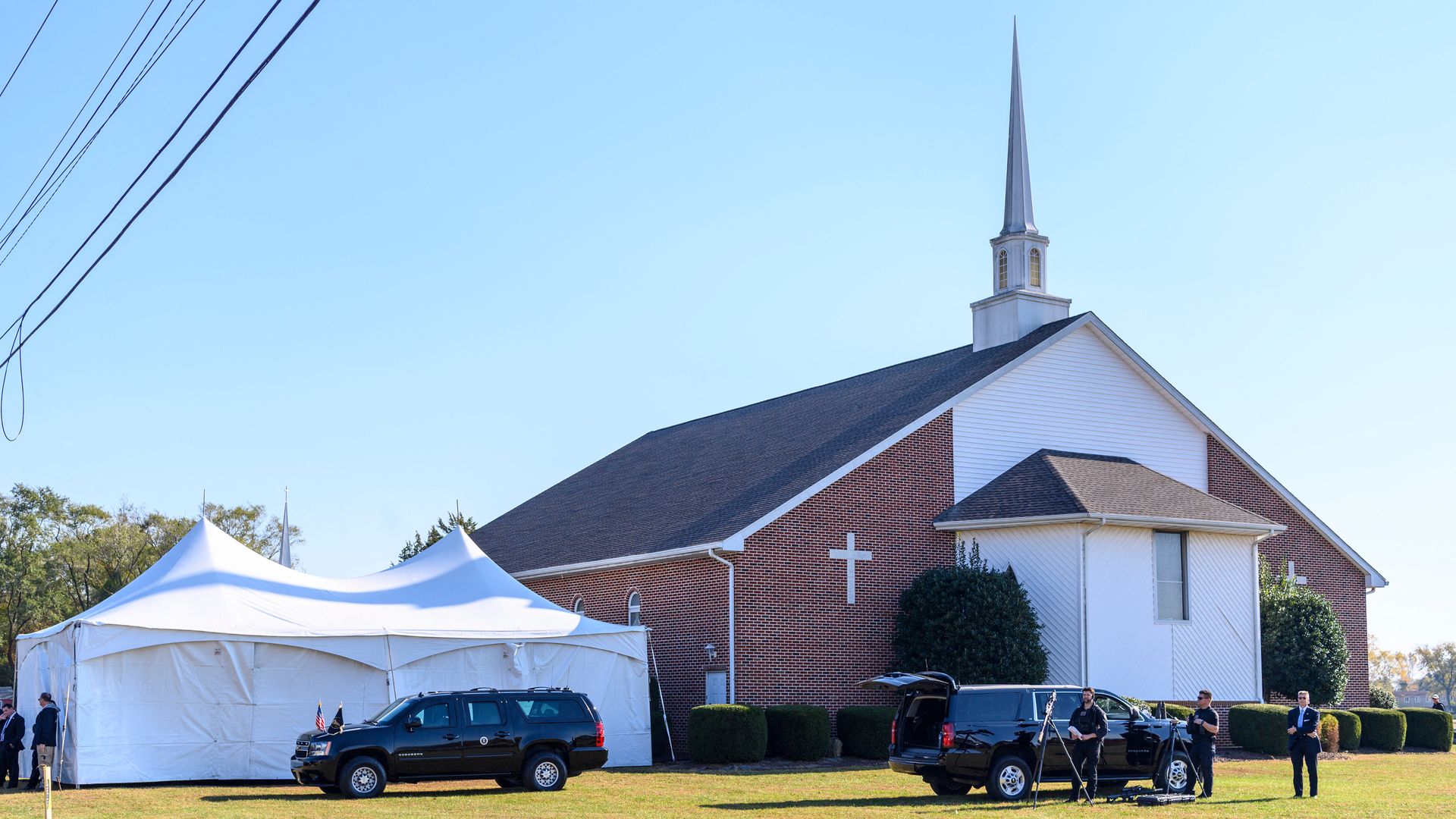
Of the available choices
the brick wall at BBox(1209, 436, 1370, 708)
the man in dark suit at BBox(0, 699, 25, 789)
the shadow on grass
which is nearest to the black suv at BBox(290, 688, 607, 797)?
the shadow on grass

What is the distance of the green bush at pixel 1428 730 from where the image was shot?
33188mm

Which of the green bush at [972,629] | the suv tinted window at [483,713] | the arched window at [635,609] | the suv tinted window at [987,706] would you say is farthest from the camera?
the arched window at [635,609]

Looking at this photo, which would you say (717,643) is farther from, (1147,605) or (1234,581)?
(1234,581)

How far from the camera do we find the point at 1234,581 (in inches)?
1192

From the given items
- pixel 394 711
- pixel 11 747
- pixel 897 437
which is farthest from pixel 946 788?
pixel 11 747

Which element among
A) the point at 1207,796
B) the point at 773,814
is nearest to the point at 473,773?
the point at 773,814

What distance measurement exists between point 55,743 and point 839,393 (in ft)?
66.7

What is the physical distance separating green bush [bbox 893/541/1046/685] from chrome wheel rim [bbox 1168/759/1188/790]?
6.74 metres

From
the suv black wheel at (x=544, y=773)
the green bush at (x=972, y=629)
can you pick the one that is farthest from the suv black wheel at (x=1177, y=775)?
the suv black wheel at (x=544, y=773)

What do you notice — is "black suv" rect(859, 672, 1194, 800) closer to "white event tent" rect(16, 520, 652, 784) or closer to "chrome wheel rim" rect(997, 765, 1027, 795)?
"chrome wheel rim" rect(997, 765, 1027, 795)

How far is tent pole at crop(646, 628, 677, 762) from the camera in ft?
91.3

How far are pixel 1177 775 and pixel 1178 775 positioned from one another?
1 cm

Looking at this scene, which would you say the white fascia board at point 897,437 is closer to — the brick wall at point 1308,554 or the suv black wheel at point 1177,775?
the brick wall at point 1308,554

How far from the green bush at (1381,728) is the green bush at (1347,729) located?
3.53ft
